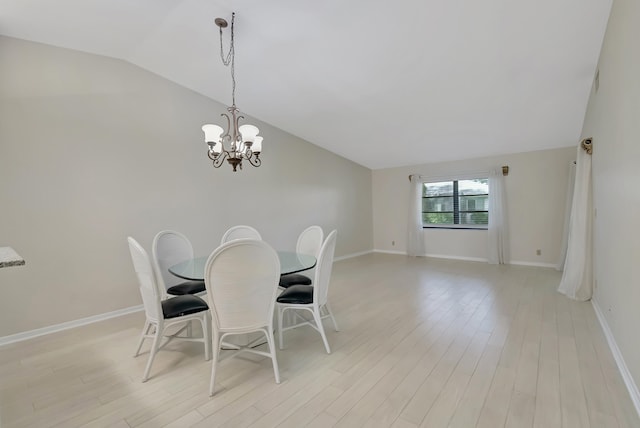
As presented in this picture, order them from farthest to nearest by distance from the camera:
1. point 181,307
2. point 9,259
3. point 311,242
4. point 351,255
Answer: point 351,255
point 311,242
point 181,307
point 9,259

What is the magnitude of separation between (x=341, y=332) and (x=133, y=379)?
169 centimetres

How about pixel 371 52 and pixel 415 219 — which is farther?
pixel 415 219

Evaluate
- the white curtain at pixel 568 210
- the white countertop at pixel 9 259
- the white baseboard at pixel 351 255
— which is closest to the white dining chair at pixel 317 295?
the white countertop at pixel 9 259

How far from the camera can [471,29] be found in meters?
2.54

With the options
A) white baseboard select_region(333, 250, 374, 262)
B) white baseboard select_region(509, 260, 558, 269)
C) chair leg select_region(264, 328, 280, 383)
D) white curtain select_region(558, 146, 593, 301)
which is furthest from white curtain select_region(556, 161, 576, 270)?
chair leg select_region(264, 328, 280, 383)

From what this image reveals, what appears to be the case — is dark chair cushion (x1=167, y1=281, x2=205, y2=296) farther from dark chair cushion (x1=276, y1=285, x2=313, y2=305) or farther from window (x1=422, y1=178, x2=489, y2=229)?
window (x1=422, y1=178, x2=489, y2=229)

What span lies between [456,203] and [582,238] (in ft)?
9.80

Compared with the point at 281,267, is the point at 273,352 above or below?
below

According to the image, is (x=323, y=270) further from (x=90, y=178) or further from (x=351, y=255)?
(x=351, y=255)

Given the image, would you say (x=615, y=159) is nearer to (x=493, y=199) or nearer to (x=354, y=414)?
(x=354, y=414)

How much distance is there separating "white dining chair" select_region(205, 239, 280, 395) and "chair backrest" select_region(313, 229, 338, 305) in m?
0.45

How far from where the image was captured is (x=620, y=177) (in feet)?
6.89

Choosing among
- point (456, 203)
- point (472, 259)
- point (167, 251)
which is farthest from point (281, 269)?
point (456, 203)

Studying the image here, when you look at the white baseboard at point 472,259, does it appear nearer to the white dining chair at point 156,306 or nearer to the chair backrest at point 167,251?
the chair backrest at point 167,251
